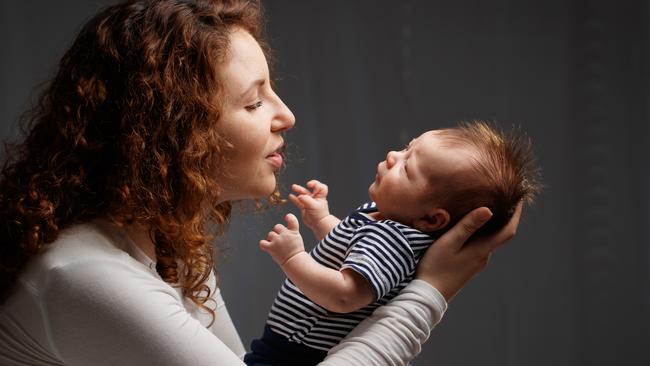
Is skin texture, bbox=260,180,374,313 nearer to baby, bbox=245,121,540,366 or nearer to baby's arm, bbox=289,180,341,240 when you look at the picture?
baby, bbox=245,121,540,366

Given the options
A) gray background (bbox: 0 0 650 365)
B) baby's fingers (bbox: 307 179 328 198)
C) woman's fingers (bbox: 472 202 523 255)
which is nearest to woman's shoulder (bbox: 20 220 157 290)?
baby's fingers (bbox: 307 179 328 198)

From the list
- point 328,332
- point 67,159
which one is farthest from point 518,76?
point 67,159

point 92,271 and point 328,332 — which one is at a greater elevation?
point 92,271

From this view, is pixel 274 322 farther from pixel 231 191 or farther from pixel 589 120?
pixel 589 120

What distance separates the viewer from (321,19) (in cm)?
265

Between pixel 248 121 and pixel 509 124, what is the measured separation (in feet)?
5.10

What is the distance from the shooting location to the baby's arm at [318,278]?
128 cm

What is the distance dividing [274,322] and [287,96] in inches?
52.7

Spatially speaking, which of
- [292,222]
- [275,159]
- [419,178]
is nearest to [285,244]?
[292,222]

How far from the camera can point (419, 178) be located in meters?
1.39

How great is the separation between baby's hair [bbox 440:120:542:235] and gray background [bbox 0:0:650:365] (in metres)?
1.23

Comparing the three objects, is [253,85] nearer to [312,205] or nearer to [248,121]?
[248,121]

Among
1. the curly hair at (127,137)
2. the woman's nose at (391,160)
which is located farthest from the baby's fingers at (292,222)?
the woman's nose at (391,160)

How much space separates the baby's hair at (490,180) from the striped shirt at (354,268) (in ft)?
0.28
